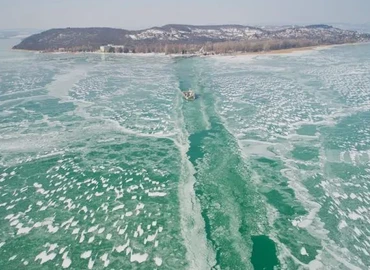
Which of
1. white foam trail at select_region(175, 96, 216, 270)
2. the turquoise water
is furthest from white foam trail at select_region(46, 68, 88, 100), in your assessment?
white foam trail at select_region(175, 96, 216, 270)

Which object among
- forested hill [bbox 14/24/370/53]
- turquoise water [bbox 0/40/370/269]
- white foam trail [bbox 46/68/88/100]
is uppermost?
turquoise water [bbox 0/40/370/269]

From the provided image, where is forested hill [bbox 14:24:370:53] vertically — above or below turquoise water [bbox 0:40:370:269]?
below

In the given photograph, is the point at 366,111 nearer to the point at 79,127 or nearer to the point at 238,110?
the point at 238,110

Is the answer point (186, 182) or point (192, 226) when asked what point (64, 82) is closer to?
point (186, 182)

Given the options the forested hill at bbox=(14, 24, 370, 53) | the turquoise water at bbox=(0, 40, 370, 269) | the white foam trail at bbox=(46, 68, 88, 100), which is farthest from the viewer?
the forested hill at bbox=(14, 24, 370, 53)

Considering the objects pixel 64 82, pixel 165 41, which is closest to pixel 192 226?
pixel 64 82

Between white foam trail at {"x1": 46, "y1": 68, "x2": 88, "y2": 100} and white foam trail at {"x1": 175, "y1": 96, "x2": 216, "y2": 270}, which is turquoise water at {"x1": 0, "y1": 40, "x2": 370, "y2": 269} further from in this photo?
white foam trail at {"x1": 46, "y1": 68, "x2": 88, "y2": 100}

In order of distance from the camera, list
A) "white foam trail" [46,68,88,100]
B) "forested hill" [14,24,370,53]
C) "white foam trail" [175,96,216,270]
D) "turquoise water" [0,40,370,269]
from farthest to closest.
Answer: "forested hill" [14,24,370,53] < "white foam trail" [46,68,88,100] < "turquoise water" [0,40,370,269] < "white foam trail" [175,96,216,270]
